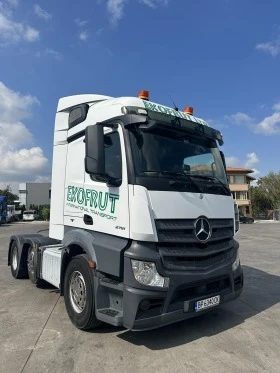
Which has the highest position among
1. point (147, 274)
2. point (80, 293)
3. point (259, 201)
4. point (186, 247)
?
point (259, 201)

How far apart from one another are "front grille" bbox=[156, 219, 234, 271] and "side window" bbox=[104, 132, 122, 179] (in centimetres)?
85

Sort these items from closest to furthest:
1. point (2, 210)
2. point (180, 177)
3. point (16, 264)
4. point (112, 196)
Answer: point (112, 196) < point (180, 177) < point (16, 264) < point (2, 210)

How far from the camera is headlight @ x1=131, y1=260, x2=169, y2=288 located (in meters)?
3.97

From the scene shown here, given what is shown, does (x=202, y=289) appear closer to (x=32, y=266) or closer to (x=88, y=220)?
(x=88, y=220)

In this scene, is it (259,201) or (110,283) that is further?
(259,201)

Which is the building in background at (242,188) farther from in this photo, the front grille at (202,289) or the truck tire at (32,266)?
the front grille at (202,289)

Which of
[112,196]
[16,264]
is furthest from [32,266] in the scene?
[112,196]

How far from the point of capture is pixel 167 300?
404 cm

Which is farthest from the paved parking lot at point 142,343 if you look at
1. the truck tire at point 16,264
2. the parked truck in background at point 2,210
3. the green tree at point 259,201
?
the green tree at point 259,201

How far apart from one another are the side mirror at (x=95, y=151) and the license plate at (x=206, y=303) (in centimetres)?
205

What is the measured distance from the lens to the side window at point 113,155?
439 cm

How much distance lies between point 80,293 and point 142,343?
111cm

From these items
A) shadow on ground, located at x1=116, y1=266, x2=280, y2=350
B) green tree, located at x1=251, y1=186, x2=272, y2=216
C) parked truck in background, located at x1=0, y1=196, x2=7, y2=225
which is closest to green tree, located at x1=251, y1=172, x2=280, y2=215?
green tree, located at x1=251, y1=186, x2=272, y2=216

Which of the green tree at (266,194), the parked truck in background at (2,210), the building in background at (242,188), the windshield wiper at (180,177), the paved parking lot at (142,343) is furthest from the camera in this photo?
the green tree at (266,194)
